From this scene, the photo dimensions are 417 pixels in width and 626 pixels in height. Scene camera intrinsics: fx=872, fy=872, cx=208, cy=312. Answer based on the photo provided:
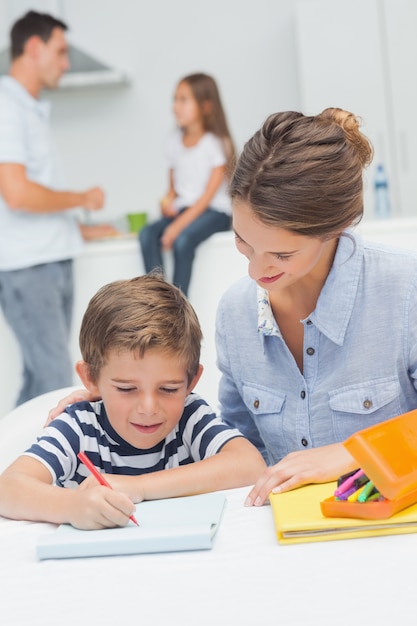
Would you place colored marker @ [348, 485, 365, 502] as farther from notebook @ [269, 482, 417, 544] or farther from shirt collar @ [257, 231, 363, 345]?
shirt collar @ [257, 231, 363, 345]

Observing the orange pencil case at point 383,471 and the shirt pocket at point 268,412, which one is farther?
the shirt pocket at point 268,412

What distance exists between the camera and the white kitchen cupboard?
455 cm

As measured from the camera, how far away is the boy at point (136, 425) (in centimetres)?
113

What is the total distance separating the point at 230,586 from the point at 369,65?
4.17m

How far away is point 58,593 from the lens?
32.4 inches

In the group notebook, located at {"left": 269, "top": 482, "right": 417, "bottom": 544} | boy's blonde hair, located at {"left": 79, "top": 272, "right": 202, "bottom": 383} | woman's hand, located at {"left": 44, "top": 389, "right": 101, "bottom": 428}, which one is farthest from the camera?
woman's hand, located at {"left": 44, "top": 389, "right": 101, "bottom": 428}

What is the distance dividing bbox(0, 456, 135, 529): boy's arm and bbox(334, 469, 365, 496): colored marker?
0.23m

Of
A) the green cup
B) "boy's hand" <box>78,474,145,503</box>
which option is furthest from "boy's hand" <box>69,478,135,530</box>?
the green cup

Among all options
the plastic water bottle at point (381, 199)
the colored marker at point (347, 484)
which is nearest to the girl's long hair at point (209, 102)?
the plastic water bottle at point (381, 199)

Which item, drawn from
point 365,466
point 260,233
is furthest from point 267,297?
point 365,466

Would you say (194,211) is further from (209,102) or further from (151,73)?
(151,73)

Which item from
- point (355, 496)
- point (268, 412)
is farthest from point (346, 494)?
point (268, 412)

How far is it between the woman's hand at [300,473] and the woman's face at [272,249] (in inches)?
10.2

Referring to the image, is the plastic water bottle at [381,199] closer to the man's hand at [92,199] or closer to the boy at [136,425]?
the man's hand at [92,199]
